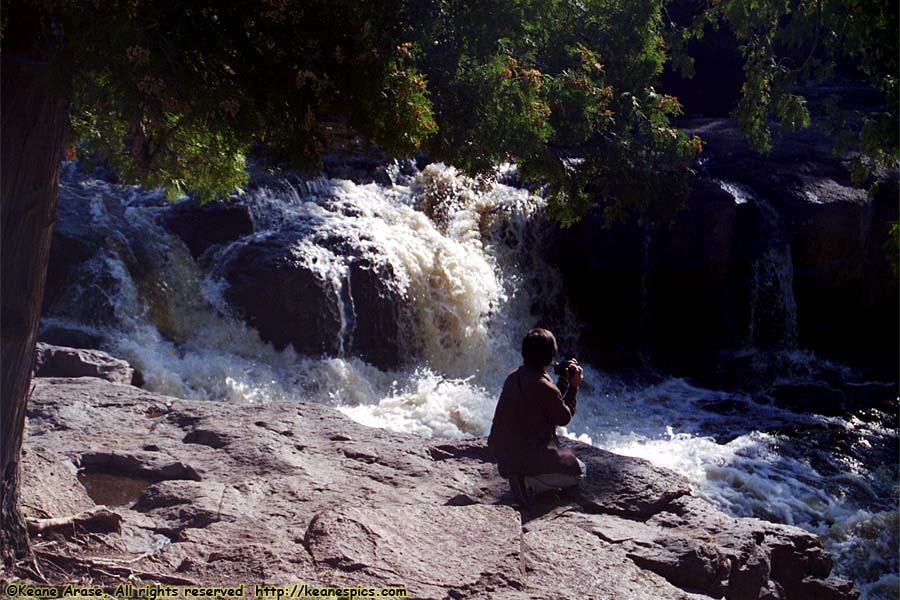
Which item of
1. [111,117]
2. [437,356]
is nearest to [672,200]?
[111,117]

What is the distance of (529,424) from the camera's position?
5145 millimetres

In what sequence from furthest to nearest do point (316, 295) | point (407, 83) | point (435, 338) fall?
point (435, 338) < point (316, 295) < point (407, 83)

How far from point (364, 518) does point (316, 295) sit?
6.97 meters

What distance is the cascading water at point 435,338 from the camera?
9.82 meters

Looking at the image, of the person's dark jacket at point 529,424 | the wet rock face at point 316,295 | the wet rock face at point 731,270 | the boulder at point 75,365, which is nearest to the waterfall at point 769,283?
the wet rock face at point 731,270

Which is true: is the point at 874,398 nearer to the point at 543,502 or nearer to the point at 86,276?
the point at 543,502

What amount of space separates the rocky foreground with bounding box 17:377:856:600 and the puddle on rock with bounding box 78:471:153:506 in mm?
16

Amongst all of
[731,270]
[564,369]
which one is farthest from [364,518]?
[731,270]

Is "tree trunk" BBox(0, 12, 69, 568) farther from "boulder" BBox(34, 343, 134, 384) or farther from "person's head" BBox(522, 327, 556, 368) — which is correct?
"boulder" BBox(34, 343, 134, 384)

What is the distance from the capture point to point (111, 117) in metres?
5.67

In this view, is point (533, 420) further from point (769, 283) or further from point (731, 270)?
point (769, 283)

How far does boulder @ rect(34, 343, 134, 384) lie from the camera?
8.27m

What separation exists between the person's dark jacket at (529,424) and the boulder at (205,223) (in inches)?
292

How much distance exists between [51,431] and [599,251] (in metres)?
9.67
